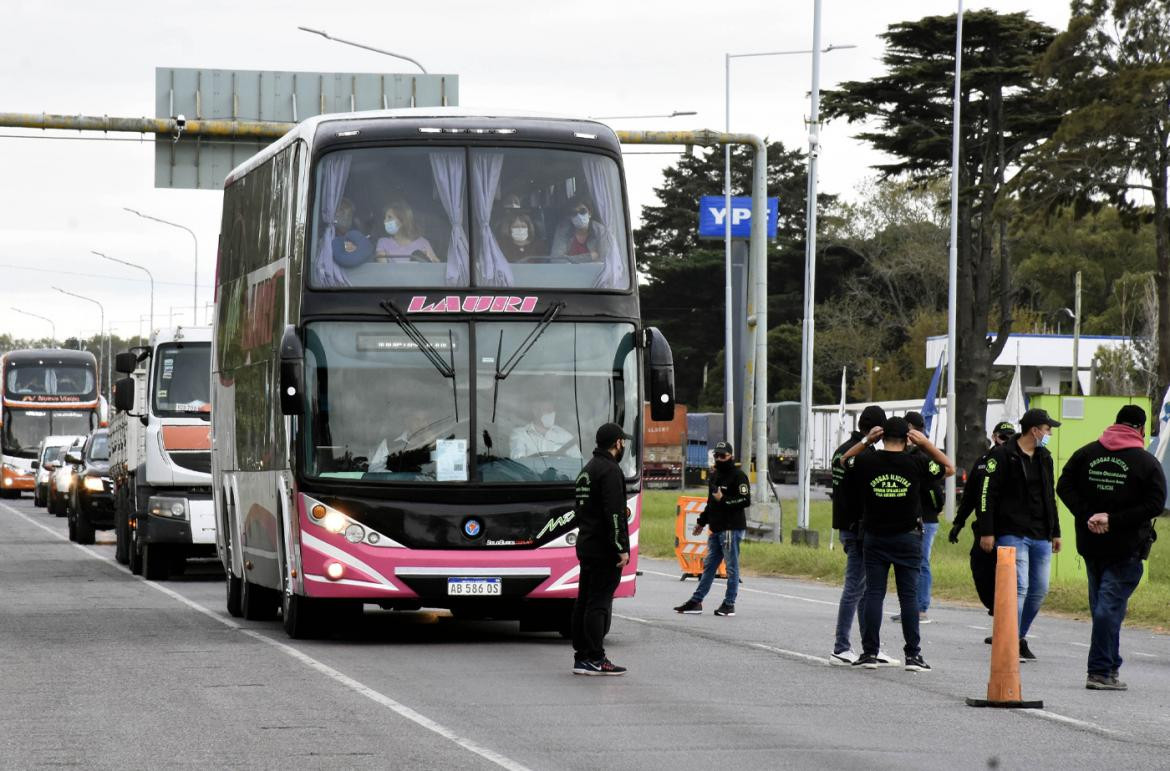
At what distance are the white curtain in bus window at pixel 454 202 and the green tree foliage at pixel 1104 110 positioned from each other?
101 feet

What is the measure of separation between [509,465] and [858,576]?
290 centimetres

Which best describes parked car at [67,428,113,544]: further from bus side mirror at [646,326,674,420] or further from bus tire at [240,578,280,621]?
bus side mirror at [646,326,674,420]

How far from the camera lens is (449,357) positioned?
16922 millimetres

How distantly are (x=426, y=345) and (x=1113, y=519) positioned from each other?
5.54 metres

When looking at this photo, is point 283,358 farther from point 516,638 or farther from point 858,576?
point 858,576

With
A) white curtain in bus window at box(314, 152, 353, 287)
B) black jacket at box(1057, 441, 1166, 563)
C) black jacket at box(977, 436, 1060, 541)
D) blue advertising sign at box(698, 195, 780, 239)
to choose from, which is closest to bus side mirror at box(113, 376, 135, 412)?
white curtain in bus window at box(314, 152, 353, 287)

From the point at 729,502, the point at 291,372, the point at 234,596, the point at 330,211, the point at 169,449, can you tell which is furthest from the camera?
the point at 169,449

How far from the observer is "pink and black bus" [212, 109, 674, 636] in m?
16.7

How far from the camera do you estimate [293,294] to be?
17188mm

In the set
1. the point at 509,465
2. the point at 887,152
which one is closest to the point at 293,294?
the point at 509,465

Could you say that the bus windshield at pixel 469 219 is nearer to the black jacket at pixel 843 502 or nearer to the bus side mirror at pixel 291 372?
the bus side mirror at pixel 291 372

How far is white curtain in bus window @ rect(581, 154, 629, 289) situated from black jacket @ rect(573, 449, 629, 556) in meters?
2.53

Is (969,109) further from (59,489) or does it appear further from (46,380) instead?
(46,380)

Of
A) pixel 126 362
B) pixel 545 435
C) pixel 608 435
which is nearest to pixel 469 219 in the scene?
pixel 545 435
